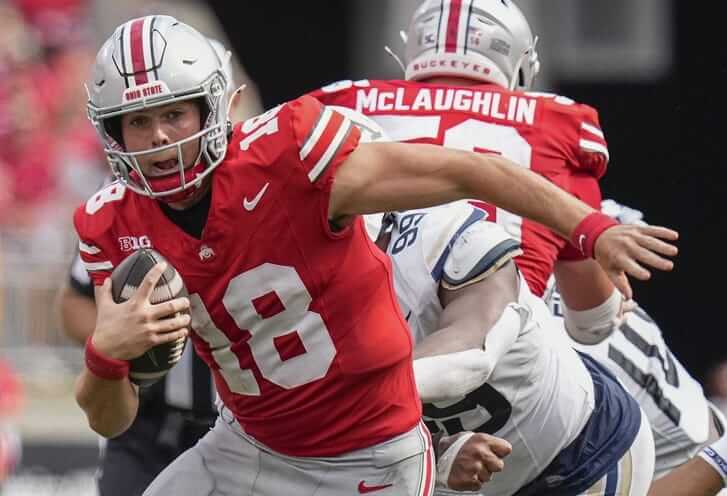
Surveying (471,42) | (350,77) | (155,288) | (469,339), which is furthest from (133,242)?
(350,77)

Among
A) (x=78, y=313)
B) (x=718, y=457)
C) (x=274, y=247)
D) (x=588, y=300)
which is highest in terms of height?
(x=274, y=247)

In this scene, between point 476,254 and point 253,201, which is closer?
point 253,201

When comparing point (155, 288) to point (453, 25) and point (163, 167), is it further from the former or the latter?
point (453, 25)

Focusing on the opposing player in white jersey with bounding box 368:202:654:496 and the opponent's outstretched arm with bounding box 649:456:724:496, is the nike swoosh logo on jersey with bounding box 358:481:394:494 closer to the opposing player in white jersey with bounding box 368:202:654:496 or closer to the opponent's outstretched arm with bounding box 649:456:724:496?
the opposing player in white jersey with bounding box 368:202:654:496

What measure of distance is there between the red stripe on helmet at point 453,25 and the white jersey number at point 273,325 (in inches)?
54.7

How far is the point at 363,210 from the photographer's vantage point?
3.64 metres

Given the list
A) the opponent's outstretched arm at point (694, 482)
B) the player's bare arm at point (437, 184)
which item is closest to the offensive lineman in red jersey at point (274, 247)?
the player's bare arm at point (437, 184)

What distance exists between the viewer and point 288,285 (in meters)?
3.72

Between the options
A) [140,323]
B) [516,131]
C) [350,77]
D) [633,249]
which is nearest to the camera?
[633,249]

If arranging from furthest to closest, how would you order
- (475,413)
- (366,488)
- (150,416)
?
(150,416), (475,413), (366,488)

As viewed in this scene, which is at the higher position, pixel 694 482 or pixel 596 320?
pixel 596 320

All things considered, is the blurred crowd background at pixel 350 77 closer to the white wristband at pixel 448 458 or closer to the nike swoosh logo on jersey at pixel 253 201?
the white wristband at pixel 448 458

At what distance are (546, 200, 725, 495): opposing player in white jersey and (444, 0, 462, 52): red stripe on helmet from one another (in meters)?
0.79

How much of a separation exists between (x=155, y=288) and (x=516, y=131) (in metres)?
1.44
